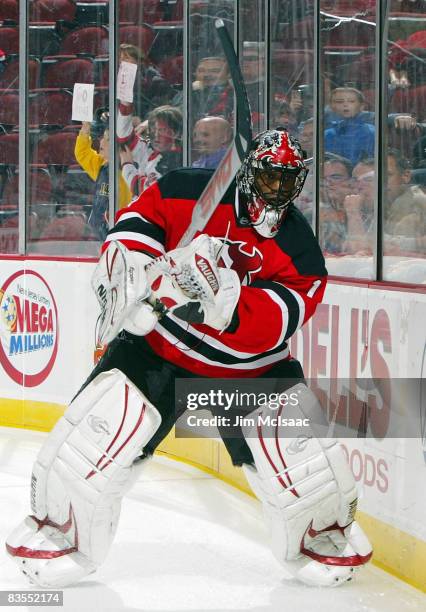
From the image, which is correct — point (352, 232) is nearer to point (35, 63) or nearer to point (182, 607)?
point (182, 607)

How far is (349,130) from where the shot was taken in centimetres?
401

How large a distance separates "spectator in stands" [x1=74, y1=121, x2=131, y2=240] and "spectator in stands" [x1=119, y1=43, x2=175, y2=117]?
24cm

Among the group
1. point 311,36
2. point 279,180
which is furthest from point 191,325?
point 311,36

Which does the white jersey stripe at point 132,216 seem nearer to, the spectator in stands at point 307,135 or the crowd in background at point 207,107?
the crowd in background at point 207,107

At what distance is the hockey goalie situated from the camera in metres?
2.79

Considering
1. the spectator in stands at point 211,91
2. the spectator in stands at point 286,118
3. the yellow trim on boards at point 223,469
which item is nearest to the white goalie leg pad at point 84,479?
the yellow trim on boards at point 223,469

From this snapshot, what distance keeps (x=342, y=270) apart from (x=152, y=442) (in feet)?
4.12

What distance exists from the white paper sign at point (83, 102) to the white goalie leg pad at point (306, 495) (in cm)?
346

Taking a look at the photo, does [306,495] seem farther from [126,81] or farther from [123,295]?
[126,81]

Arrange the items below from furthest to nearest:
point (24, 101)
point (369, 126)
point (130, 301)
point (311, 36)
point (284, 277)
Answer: point (24, 101)
point (311, 36)
point (369, 126)
point (284, 277)
point (130, 301)

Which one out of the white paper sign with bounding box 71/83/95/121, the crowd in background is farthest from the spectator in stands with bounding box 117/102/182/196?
the white paper sign with bounding box 71/83/95/121

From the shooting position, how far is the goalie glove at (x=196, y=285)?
101 inches

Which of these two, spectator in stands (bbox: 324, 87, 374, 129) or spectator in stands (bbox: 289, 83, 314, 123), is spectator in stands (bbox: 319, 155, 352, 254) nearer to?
spectator in stands (bbox: 324, 87, 374, 129)

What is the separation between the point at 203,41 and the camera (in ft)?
18.2
